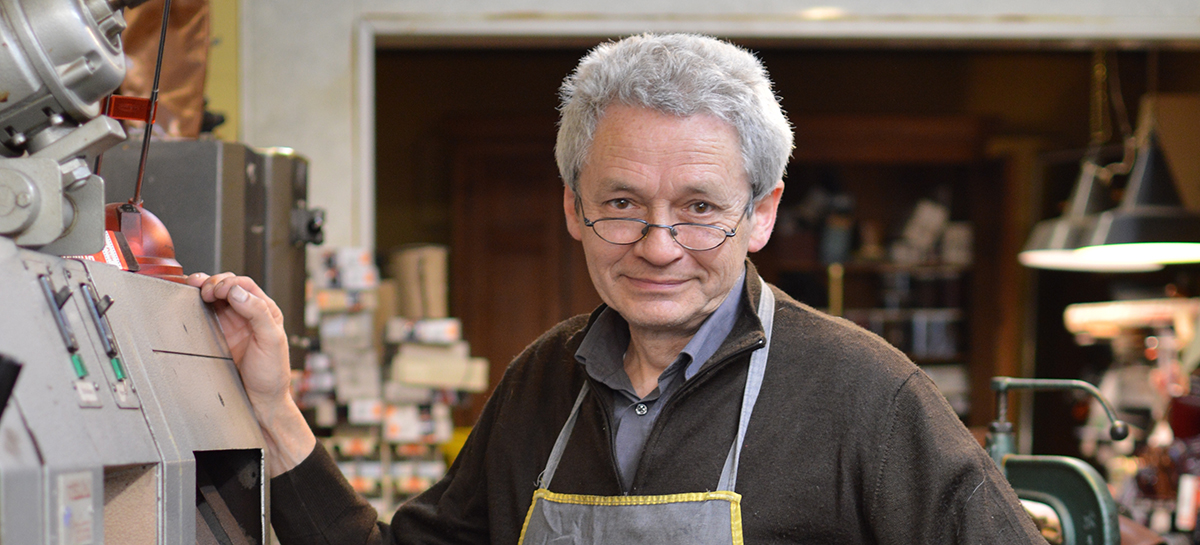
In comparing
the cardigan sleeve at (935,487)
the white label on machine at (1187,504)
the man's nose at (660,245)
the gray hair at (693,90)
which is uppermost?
the gray hair at (693,90)

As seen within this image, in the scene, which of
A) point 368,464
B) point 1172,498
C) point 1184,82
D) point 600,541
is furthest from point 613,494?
point 1184,82

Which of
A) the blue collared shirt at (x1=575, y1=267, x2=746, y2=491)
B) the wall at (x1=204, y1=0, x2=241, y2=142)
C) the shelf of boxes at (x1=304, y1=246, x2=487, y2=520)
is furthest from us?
the wall at (x1=204, y1=0, x2=241, y2=142)

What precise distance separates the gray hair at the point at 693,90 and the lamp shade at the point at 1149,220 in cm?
330

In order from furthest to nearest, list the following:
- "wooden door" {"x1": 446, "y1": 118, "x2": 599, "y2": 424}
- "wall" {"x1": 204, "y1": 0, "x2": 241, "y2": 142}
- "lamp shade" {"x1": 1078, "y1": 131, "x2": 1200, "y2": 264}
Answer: "wooden door" {"x1": 446, "y1": 118, "x2": 599, "y2": 424} < "lamp shade" {"x1": 1078, "y1": 131, "x2": 1200, "y2": 264} < "wall" {"x1": 204, "y1": 0, "x2": 241, "y2": 142}

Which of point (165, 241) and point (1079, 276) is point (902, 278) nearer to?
point (1079, 276)

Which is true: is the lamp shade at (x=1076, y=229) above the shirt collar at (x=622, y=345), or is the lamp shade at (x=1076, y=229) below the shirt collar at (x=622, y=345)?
above

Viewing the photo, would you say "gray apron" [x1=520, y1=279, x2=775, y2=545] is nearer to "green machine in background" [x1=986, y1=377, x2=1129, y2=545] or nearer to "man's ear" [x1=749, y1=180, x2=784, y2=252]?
"man's ear" [x1=749, y1=180, x2=784, y2=252]

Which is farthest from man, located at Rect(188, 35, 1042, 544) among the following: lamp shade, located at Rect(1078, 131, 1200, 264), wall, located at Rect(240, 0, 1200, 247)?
lamp shade, located at Rect(1078, 131, 1200, 264)

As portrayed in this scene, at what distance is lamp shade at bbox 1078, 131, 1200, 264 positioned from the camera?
13.4 ft

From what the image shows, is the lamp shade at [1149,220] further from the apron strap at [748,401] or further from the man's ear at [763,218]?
the apron strap at [748,401]

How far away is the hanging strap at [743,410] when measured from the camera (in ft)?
4.31

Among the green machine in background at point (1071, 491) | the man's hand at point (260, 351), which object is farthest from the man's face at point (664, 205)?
the green machine in background at point (1071, 491)

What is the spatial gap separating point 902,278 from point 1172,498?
2.61 metres

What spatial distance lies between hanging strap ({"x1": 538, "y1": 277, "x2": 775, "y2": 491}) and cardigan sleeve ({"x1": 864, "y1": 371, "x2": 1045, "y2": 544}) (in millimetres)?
172
